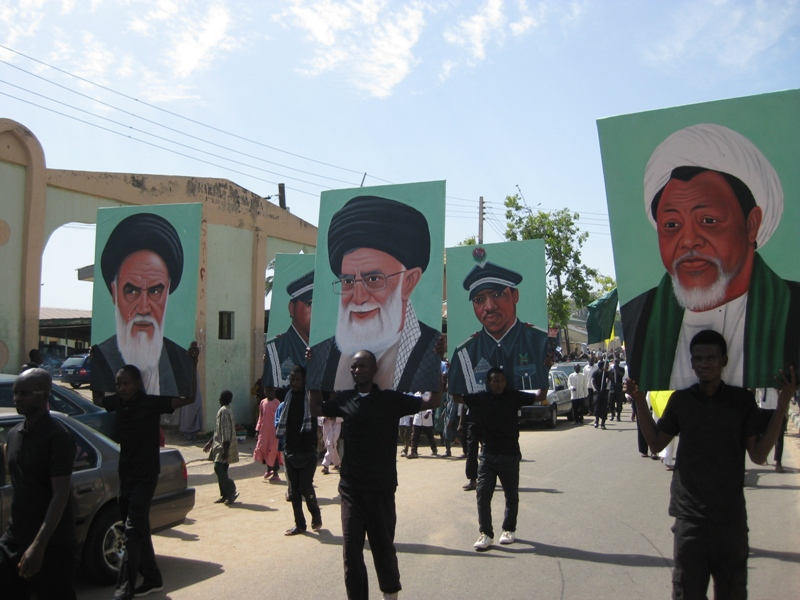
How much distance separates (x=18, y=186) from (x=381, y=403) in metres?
11.5

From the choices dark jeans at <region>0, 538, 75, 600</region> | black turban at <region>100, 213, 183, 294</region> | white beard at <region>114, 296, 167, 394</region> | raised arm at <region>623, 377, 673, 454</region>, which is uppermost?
black turban at <region>100, 213, 183, 294</region>

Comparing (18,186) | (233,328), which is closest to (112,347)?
(18,186)

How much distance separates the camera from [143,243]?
6.91 meters

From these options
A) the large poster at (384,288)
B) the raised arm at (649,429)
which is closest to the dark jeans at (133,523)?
the large poster at (384,288)

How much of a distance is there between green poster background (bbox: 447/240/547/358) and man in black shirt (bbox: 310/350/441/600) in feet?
11.8

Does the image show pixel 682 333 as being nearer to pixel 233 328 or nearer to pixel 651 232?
pixel 651 232

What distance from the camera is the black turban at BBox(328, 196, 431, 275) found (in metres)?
6.01

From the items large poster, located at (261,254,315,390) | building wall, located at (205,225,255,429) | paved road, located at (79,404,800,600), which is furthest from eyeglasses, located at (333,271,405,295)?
building wall, located at (205,225,255,429)

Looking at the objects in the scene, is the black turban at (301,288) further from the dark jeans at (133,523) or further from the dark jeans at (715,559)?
the dark jeans at (715,559)

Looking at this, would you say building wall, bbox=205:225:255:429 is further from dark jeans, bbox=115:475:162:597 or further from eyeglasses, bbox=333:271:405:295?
eyeglasses, bbox=333:271:405:295

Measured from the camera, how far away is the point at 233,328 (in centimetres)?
1817

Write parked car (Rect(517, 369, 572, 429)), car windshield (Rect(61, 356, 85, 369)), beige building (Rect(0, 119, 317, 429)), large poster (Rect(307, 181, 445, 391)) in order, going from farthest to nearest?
car windshield (Rect(61, 356, 85, 369)) → parked car (Rect(517, 369, 572, 429)) → beige building (Rect(0, 119, 317, 429)) → large poster (Rect(307, 181, 445, 391))

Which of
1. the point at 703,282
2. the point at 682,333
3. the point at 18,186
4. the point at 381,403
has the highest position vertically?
the point at 18,186

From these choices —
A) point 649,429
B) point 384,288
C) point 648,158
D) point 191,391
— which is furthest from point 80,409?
point 648,158
